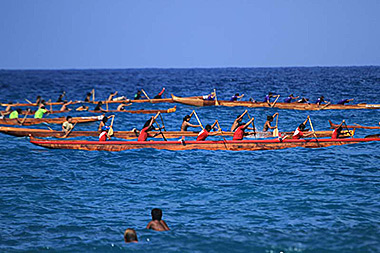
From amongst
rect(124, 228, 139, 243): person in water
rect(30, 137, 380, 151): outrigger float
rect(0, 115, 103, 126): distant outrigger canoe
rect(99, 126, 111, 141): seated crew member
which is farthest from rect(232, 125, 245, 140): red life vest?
rect(0, 115, 103, 126): distant outrigger canoe

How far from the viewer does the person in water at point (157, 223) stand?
12.2m

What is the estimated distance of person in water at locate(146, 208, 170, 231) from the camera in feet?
40.0

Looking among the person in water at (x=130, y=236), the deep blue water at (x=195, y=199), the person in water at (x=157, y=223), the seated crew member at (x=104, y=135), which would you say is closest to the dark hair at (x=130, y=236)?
the person in water at (x=130, y=236)

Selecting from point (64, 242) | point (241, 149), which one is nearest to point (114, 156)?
point (241, 149)

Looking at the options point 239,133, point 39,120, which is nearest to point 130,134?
point 239,133

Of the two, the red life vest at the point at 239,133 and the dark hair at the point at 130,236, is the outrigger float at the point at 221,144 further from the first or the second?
the dark hair at the point at 130,236

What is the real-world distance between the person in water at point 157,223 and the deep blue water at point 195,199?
6.7 inches

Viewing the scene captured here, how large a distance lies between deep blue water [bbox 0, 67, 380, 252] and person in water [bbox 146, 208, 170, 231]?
0.17 metres

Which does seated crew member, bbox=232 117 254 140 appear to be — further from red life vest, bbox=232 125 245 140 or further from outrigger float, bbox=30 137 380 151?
outrigger float, bbox=30 137 380 151

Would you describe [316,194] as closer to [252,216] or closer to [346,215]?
[346,215]

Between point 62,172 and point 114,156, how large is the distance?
133 inches

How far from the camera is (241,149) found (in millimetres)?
22109

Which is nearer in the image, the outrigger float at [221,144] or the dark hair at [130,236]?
the dark hair at [130,236]

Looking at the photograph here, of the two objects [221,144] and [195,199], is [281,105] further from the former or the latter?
[195,199]
